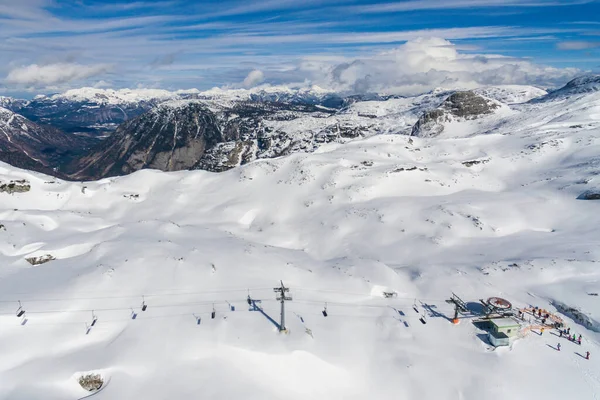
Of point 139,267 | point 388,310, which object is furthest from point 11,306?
point 388,310

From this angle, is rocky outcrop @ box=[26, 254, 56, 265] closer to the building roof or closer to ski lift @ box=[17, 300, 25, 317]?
ski lift @ box=[17, 300, 25, 317]

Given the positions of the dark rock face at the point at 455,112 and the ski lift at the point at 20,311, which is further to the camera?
the dark rock face at the point at 455,112

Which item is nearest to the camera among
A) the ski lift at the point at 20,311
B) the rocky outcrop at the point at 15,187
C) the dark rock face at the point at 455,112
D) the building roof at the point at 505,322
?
the building roof at the point at 505,322

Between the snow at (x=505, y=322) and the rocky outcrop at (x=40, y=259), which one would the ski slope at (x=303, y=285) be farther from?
the snow at (x=505, y=322)

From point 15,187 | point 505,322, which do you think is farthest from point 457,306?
point 15,187

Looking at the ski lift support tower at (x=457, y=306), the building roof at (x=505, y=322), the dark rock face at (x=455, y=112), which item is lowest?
the dark rock face at (x=455, y=112)

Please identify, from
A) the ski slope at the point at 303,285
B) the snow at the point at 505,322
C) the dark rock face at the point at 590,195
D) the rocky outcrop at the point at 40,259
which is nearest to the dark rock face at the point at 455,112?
the ski slope at the point at 303,285

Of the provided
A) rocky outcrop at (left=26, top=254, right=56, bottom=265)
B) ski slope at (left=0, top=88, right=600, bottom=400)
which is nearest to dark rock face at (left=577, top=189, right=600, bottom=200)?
ski slope at (left=0, top=88, right=600, bottom=400)
